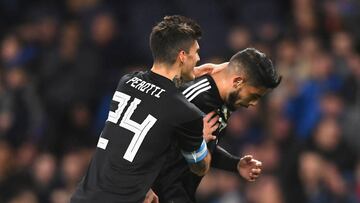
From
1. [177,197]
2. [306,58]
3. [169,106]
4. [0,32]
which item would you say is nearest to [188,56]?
[169,106]

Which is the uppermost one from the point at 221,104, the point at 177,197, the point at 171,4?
the point at 221,104

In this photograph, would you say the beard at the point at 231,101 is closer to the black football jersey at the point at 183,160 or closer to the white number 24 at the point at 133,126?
the black football jersey at the point at 183,160

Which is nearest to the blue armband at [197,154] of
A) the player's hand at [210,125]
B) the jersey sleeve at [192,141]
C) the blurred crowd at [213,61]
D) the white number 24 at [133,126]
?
the jersey sleeve at [192,141]

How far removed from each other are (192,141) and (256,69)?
1.88 feet

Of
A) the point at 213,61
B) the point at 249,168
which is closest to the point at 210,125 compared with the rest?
the point at 249,168

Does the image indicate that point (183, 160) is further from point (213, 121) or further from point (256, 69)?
point (256, 69)

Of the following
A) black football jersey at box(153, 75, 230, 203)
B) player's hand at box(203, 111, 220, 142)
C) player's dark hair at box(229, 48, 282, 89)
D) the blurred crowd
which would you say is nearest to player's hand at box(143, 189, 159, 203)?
black football jersey at box(153, 75, 230, 203)

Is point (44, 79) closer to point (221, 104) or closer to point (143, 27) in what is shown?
point (143, 27)

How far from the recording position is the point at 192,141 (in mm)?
4672

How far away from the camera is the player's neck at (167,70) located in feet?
15.4

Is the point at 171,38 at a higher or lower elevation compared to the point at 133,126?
higher

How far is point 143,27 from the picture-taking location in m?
10.5

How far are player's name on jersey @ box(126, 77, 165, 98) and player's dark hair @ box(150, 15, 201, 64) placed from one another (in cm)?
13

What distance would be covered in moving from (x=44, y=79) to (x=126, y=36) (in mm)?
1025
